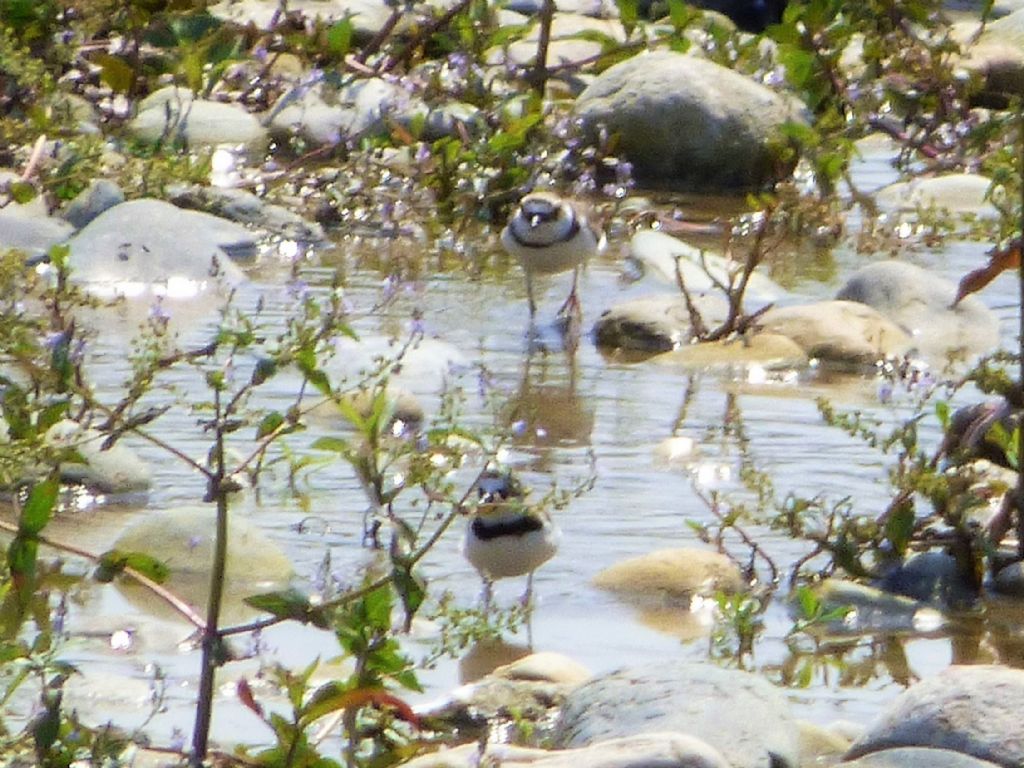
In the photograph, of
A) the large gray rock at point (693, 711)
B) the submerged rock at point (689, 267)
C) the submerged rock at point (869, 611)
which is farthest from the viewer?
the submerged rock at point (689, 267)

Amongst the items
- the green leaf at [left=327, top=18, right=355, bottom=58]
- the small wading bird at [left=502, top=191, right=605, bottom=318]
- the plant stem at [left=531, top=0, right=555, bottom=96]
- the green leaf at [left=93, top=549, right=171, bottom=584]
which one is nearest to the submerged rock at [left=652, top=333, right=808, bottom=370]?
the small wading bird at [left=502, top=191, right=605, bottom=318]

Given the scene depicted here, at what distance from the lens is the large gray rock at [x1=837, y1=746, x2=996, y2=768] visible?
3971 mm

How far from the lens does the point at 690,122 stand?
1194cm

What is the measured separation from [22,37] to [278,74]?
263 cm

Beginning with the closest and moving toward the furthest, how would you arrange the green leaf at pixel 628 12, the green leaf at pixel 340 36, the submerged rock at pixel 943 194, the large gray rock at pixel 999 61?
the submerged rock at pixel 943 194 < the green leaf at pixel 340 36 < the green leaf at pixel 628 12 < the large gray rock at pixel 999 61

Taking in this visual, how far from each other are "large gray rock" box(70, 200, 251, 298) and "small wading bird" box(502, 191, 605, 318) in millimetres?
1211

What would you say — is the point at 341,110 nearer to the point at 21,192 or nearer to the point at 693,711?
the point at 21,192

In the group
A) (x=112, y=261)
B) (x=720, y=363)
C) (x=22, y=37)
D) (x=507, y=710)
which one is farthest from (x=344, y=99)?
(x=507, y=710)

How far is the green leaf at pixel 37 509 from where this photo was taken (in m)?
3.33

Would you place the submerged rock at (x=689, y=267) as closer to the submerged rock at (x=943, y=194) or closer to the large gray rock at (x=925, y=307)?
the large gray rock at (x=925, y=307)

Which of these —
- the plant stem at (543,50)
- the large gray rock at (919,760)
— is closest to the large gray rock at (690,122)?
the plant stem at (543,50)

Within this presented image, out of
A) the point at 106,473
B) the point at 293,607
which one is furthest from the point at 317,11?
the point at 293,607

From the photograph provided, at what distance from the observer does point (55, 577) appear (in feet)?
17.1

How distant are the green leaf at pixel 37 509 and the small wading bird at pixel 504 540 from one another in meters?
1.86
